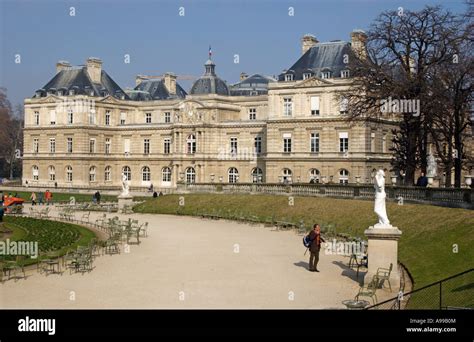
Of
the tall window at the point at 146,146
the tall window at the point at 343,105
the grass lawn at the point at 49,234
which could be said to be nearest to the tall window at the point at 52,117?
the tall window at the point at 146,146

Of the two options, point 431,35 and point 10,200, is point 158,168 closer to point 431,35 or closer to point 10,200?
point 10,200

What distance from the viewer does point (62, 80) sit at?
8731cm

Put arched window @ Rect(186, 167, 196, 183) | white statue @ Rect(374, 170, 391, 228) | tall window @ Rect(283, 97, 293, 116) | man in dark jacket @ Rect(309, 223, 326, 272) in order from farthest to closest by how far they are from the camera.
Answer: arched window @ Rect(186, 167, 196, 183) → tall window @ Rect(283, 97, 293, 116) → man in dark jacket @ Rect(309, 223, 326, 272) → white statue @ Rect(374, 170, 391, 228)

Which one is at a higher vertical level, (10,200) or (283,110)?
(283,110)

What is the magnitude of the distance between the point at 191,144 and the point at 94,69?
17473 millimetres

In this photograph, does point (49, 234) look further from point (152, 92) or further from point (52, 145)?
point (152, 92)

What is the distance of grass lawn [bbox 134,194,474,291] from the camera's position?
23.6 meters

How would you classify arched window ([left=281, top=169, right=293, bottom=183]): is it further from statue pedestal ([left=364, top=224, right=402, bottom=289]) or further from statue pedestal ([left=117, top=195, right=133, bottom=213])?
statue pedestal ([left=364, top=224, right=402, bottom=289])

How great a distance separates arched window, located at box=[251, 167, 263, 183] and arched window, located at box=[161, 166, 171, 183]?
12.1 m

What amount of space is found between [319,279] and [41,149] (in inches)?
2755

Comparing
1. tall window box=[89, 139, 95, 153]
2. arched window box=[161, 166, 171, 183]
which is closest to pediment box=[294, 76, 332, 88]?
arched window box=[161, 166, 171, 183]

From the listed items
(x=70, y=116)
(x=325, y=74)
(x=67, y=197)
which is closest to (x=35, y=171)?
(x=70, y=116)

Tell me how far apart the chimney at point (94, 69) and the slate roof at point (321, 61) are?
2767 centimetres
